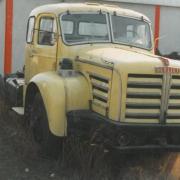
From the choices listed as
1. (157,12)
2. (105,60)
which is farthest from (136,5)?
(105,60)

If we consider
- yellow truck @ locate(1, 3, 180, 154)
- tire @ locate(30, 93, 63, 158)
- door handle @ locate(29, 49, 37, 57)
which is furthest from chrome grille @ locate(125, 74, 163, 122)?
door handle @ locate(29, 49, 37, 57)

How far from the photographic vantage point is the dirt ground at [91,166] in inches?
280

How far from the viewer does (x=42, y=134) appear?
810 cm

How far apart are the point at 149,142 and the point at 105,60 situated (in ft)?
3.89

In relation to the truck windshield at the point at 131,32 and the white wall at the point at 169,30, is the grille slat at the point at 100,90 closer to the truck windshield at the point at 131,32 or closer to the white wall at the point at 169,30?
the truck windshield at the point at 131,32

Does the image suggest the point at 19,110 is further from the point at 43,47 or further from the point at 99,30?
the point at 99,30

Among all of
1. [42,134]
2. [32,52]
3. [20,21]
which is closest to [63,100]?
[42,134]

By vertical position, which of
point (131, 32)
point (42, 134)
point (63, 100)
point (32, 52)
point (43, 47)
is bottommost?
point (42, 134)

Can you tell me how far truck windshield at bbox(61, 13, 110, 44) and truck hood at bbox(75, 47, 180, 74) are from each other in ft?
1.29

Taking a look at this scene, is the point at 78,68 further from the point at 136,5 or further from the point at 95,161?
the point at 136,5

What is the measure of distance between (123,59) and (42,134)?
1.81m

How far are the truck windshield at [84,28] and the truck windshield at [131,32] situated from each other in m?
0.17

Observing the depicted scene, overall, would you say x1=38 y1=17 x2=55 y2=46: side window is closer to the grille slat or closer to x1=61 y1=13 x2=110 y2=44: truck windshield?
x1=61 y1=13 x2=110 y2=44: truck windshield

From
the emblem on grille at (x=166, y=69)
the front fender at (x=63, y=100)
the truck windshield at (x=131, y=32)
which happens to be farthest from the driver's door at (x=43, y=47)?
the emblem on grille at (x=166, y=69)
